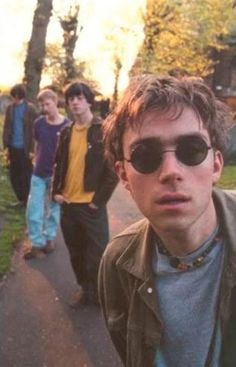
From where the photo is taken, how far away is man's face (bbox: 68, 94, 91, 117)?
4918mm

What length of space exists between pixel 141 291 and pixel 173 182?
408 millimetres

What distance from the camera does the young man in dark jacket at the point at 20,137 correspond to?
8.56 meters

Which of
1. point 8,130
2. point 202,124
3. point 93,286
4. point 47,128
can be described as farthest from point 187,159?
point 8,130

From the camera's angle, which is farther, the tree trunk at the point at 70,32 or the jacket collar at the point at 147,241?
the tree trunk at the point at 70,32

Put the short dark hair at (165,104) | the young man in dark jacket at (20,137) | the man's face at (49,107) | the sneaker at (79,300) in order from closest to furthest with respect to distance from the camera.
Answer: the short dark hair at (165,104), the sneaker at (79,300), the man's face at (49,107), the young man in dark jacket at (20,137)

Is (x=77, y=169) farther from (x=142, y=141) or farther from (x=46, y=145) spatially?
(x=142, y=141)

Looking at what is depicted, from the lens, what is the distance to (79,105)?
492 centimetres

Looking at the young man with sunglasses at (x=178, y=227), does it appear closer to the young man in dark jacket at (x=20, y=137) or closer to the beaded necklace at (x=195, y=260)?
the beaded necklace at (x=195, y=260)

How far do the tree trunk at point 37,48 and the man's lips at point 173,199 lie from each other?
34.6 ft

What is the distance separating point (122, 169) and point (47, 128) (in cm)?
460

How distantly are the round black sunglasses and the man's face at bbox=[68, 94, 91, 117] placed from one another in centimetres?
317

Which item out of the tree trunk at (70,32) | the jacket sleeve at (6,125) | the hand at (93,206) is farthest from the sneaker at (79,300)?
the tree trunk at (70,32)

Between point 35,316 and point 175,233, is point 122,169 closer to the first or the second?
point 175,233

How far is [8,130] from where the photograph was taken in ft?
28.5
